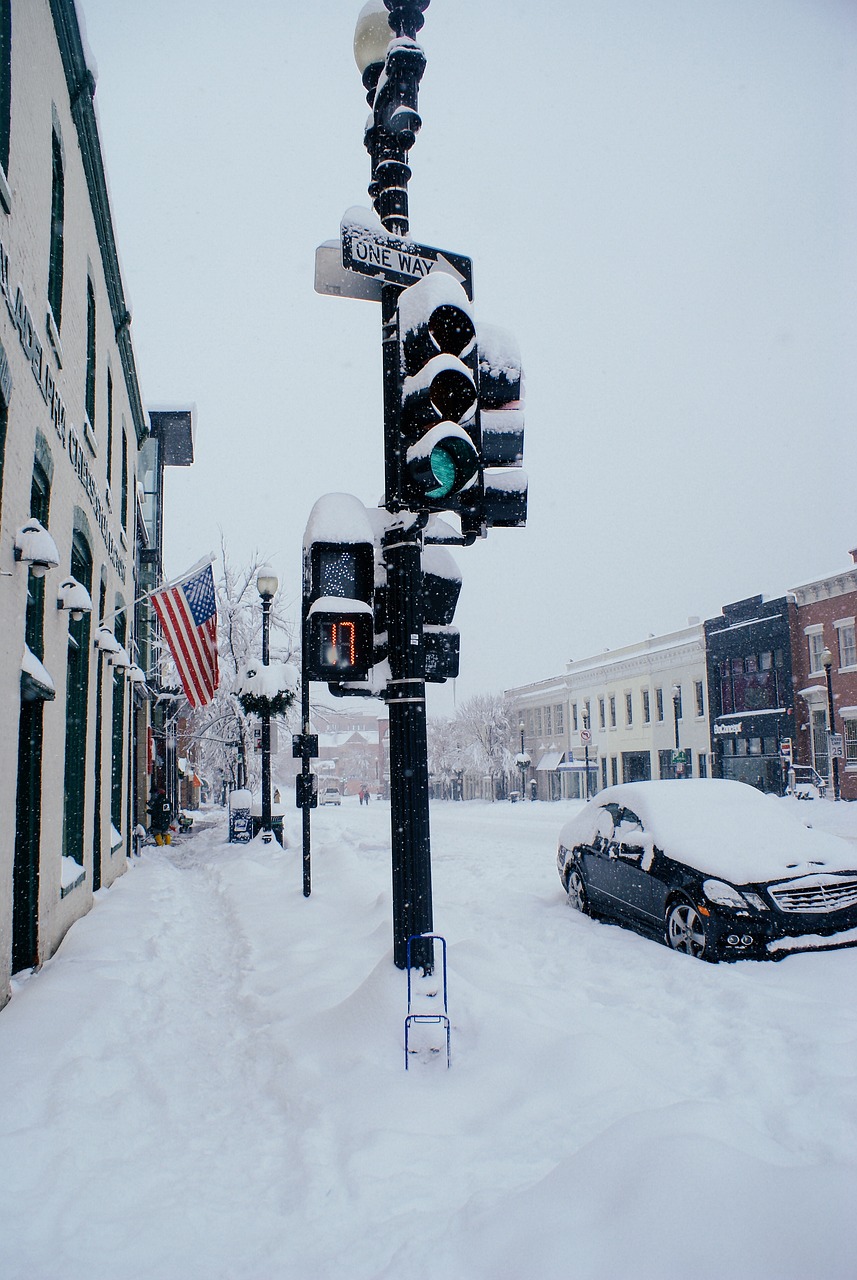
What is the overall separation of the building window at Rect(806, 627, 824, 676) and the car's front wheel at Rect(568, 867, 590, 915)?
2971 centimetres

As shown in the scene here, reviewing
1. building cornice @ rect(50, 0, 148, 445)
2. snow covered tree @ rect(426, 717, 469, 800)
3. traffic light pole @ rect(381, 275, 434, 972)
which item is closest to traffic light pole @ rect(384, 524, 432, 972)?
traffic light pole @ rect(381, 275, 434, 972)

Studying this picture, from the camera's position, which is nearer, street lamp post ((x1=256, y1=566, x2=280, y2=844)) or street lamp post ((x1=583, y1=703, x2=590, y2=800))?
street lamp post ((x1=256, y1=566, x2=280, y2=844))

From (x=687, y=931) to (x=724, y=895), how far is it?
52 cm

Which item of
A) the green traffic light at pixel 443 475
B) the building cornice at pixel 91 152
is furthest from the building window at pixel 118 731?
the green traffic light at pixel 443 475

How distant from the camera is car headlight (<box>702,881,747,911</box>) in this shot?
7148 millimetres

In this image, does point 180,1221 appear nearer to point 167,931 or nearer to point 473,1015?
point 473,1015

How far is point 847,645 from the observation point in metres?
34.9

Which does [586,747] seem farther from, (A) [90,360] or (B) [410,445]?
(B) [410,445]

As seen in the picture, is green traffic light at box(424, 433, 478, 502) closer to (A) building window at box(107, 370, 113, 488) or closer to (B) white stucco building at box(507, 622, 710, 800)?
(A) building window at box(107, 370, 113, 488)

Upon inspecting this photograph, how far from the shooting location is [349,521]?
16.2ft

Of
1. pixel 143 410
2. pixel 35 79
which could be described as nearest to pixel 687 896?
pixel 35 79

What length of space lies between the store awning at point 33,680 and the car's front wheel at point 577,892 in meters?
5.98

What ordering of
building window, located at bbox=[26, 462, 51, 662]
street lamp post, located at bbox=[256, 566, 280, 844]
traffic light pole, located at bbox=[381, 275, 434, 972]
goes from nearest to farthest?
1. traffic light pole, located at bbox=[381, 275, 434, 972]
2. building window, located at bbox=[26, 462, 51, 662]
3. street lamp post, located at bbox=[256, 566, 280, 844]

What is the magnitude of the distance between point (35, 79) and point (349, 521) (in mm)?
5229
